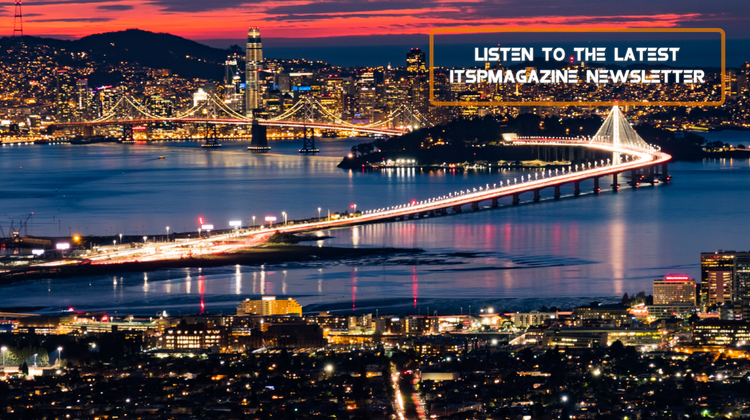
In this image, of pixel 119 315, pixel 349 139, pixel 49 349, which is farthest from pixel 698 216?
pixel 349 139

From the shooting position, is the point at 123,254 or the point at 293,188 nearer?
the point at 123,254

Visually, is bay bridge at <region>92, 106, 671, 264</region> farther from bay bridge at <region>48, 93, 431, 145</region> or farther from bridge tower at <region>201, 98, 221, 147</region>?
bridge tower at <region>201, 98, 221, 147</region>

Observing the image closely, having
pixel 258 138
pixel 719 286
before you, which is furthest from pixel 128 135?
pixel 719 286

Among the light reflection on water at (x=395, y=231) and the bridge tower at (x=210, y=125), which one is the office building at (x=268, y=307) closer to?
the light reflection on water at (x=395, y=231)

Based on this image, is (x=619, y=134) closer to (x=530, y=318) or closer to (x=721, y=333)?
(x=530, y=318)

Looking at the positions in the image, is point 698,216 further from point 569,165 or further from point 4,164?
point 4,164

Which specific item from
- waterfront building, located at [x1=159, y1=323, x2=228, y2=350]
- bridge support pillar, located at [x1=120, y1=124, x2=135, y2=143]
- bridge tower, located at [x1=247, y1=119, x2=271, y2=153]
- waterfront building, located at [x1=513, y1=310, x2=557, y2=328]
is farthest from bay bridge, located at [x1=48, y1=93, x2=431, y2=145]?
waterfront building, located at [x1=159, y1=323, x2=228, y2=350]

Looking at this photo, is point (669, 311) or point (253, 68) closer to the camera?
point (669, 311)
